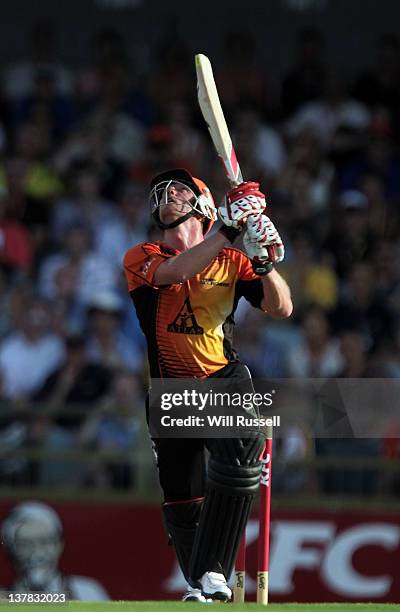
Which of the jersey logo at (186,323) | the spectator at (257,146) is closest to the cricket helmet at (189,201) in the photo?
the jersey logo at (186,323)

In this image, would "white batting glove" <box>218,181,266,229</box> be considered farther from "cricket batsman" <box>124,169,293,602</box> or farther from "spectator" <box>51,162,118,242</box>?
"spectator" <box>51,162,118,242</box>

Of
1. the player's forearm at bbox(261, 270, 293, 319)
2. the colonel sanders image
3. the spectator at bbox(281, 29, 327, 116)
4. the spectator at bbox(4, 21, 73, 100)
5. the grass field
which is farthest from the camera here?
the spectator at bbox(4, 21, 73, 100)

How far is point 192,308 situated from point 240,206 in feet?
2.17

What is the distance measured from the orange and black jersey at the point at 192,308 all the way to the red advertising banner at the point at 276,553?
14.7ft

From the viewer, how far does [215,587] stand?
23.3ft

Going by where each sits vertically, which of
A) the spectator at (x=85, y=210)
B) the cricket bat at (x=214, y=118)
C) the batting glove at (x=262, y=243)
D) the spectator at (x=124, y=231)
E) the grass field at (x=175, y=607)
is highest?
the spectator at (x=85, y=210)

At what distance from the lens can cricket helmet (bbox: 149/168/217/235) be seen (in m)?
7.48

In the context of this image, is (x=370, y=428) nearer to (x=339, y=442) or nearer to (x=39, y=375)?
(x=339, y=442)

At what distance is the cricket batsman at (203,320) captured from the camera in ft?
23.1

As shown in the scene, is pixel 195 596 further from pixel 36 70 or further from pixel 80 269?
pixel 36 70

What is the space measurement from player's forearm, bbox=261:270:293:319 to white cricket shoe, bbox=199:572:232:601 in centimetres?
131

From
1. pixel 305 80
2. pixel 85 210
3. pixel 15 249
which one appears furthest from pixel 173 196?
pixel 305 80

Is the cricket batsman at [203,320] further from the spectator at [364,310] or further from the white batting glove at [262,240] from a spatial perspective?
the spectator at [364,310]

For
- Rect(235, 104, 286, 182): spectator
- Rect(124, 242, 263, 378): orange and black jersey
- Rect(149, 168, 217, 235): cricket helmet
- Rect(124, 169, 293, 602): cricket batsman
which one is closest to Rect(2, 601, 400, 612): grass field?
Rect(124, 169, 293, 602): cricket batsman
